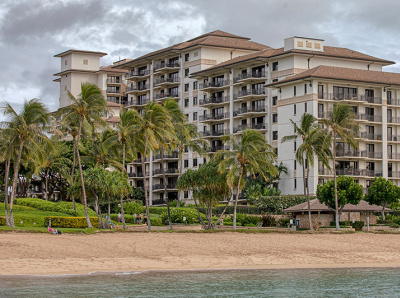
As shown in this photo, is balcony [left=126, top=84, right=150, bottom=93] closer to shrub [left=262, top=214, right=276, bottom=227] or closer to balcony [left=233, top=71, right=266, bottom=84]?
balcony [left=233, top=71, right=266, bottom=84]

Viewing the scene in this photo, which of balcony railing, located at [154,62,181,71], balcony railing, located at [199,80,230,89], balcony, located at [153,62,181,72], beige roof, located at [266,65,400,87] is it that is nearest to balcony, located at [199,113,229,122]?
balcony railing, located at [199,80,230,89]

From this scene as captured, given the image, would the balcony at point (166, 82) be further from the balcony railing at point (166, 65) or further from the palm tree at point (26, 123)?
the palm tree at point (26, 123)

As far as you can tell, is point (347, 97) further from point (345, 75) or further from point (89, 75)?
point (89, 75)

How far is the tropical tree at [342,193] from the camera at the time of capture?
75875mm

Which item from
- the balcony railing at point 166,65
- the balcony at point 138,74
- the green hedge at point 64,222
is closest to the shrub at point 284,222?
the green hedge at point 64,222

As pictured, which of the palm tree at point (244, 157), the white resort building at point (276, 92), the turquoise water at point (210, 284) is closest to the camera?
the turquoise water at point (210, 284)

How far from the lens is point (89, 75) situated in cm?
15275

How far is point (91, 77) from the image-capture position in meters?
153

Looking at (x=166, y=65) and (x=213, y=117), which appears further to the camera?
(x=166, y=65)

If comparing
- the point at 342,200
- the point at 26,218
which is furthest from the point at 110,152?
the point at 342,200

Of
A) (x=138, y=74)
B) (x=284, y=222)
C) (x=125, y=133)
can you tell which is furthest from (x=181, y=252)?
(x=138, y=74)

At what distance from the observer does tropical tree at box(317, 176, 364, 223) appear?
75875 mm

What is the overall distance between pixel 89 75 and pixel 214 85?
142 feet

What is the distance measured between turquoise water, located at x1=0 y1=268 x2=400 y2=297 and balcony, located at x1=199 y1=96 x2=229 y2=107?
72447 millimetres
